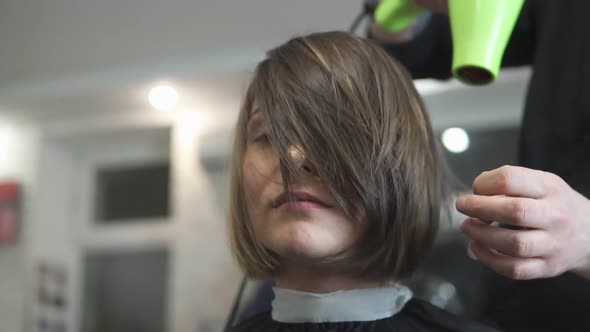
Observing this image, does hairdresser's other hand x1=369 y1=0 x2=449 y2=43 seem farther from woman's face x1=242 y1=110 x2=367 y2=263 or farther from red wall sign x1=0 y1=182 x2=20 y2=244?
red wall sign x1=0 y1=182 x2=20 y2=244

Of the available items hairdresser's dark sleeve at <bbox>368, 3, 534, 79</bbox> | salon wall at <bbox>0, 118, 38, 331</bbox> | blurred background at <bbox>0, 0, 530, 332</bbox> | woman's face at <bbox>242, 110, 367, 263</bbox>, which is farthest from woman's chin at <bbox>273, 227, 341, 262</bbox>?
salon wall at <bbox>0, 118, 38, 331</bbox>

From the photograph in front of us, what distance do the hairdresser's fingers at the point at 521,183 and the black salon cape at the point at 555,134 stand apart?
0.21 metres

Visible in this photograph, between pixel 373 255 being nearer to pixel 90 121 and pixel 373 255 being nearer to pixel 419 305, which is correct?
pixel 419 305

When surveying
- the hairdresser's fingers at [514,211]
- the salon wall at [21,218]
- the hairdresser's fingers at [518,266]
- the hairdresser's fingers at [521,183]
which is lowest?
the salon wall at [21,218]

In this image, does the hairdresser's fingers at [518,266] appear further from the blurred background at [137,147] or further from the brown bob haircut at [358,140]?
the blurred background at [137,147]

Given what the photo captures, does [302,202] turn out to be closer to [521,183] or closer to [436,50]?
[521,183]

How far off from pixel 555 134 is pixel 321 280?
324mm

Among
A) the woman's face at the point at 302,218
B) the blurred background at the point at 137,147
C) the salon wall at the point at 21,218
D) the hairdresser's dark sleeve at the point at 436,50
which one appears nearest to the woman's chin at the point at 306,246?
the woman's face at the point at 302,218

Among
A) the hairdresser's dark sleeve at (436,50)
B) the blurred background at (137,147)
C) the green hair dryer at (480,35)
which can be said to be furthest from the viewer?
the blurred background at (137,147)

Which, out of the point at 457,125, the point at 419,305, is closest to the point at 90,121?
the point at 457,125

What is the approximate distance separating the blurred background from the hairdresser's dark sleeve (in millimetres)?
656

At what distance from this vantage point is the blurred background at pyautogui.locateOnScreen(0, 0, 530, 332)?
192 centimetres

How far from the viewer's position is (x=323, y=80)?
71 cm

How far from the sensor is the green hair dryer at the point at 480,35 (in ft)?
2.12
